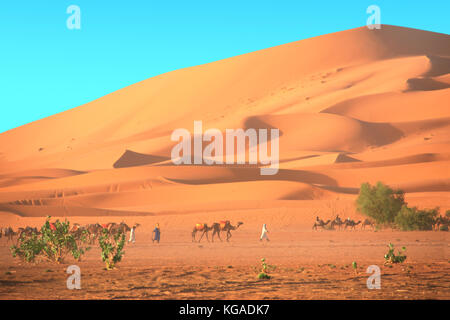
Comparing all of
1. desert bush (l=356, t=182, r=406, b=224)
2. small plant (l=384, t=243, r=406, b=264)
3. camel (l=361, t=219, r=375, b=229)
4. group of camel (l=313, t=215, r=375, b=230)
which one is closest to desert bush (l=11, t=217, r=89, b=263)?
small plant (l=384, t=243, r=406, b=264)

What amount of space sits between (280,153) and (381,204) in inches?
1606

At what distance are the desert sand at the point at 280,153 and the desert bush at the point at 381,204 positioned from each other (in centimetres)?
351

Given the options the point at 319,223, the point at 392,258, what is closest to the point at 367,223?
the point at 319,223

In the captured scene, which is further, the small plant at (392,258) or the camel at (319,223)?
the camel at (319,223)

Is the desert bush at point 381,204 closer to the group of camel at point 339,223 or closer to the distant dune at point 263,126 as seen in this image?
the group of camel at point 339,223

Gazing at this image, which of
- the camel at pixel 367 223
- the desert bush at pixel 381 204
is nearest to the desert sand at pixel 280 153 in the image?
the camel at pixel 367 223

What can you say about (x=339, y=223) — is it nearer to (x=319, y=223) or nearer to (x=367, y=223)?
(x=319, y=223)

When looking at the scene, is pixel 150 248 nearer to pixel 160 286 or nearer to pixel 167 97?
pixel 160 286

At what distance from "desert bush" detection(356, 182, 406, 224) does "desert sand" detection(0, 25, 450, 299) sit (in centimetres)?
351

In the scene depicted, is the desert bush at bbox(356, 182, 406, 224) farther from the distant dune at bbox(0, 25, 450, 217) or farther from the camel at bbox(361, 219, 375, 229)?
the distant dune at bbox(0, 25, 450, 217)

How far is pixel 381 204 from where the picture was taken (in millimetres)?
35375

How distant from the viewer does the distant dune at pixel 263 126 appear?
4859 centimetres

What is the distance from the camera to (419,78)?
308ft

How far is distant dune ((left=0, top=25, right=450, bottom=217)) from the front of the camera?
159ft
